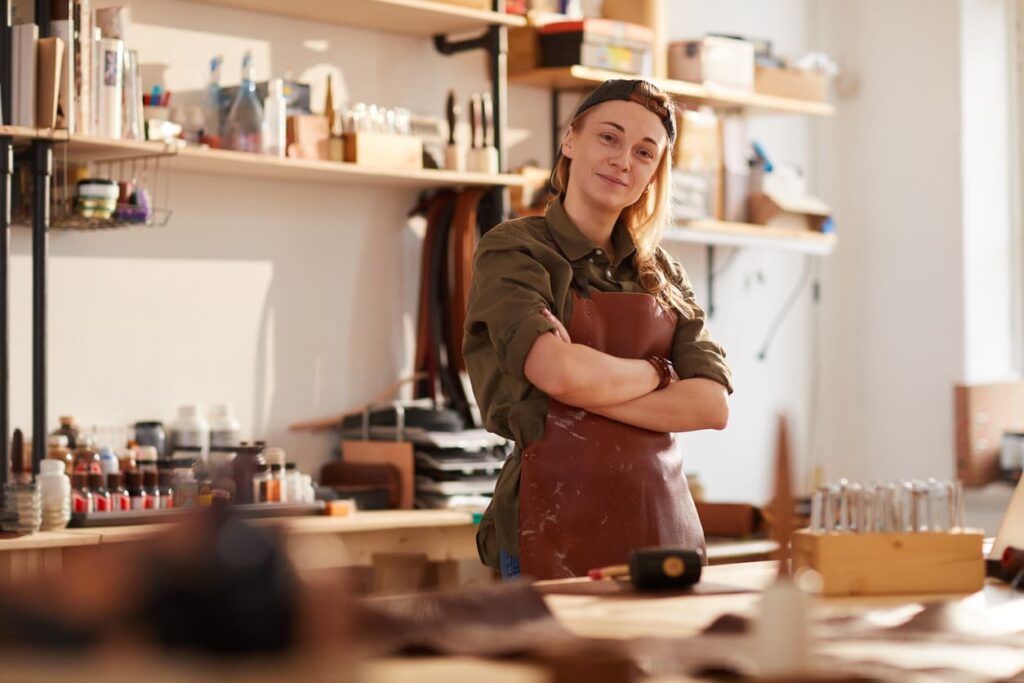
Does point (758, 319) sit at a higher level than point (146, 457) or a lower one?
higher

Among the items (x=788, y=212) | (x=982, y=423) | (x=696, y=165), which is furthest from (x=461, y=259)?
(x=982, y=423)

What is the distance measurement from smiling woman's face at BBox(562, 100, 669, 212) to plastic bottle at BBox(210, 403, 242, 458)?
1.56 m

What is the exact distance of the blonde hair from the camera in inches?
104

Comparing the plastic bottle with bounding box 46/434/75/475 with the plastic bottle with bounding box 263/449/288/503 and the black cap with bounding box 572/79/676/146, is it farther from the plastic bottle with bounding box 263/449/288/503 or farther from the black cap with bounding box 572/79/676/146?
the black cap with bounding box 572/79/676/146

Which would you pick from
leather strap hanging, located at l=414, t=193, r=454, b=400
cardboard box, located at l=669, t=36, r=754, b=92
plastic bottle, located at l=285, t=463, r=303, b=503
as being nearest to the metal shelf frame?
plastic bottle, located at l=285, t=463, r=303, b=503

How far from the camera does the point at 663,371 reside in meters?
2.54

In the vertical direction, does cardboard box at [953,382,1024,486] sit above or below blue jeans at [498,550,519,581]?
above

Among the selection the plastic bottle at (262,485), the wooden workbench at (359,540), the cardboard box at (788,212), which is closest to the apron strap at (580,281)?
the wooden workbench at (359,540)

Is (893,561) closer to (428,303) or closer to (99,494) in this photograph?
(99,494)

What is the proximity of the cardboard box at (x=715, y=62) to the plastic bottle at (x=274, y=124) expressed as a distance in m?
1.54

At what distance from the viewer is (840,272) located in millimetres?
5812

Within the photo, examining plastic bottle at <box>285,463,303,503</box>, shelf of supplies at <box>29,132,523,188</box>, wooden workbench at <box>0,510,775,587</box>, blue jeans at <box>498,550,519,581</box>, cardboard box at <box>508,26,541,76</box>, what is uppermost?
cardboard box at <box>508,26,541,76</box>

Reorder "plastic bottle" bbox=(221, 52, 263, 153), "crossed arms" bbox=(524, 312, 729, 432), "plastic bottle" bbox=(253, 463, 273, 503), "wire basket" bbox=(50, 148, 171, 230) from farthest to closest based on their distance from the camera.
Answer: "plastic bottle" bbox=(221, 52, 263, 153)
"plastic bottle" bbox=(253, 463, 273, 503)
"wire basket" bbox=(50, 148, 171, 230)
"crossed arms" bbox=(524, 312, 729, 432)

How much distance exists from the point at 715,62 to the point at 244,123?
1.79 meters
